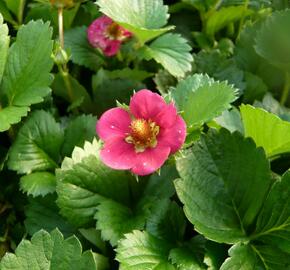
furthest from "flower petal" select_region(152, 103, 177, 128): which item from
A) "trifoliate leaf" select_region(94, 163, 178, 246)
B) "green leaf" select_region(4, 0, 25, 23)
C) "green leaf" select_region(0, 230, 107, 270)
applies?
"green leaf" select_region(4, 0, 25, 23)

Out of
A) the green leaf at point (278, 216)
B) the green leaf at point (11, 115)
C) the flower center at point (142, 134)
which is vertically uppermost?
the flower center at point (142, 134)

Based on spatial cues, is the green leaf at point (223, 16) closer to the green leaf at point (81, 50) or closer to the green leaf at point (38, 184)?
the green leaf at point (81, 50)

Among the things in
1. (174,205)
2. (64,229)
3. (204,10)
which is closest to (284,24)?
(204,10)

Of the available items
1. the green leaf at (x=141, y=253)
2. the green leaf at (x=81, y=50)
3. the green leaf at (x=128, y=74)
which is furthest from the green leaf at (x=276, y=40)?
the green leaf at (x=141, y=253)

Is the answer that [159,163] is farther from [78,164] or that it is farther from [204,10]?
[204,10]

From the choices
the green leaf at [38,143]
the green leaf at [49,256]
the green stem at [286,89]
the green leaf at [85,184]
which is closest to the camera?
the green leaf at [49,256]

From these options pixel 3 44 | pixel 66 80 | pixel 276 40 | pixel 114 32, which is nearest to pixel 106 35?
pixel 114 32
